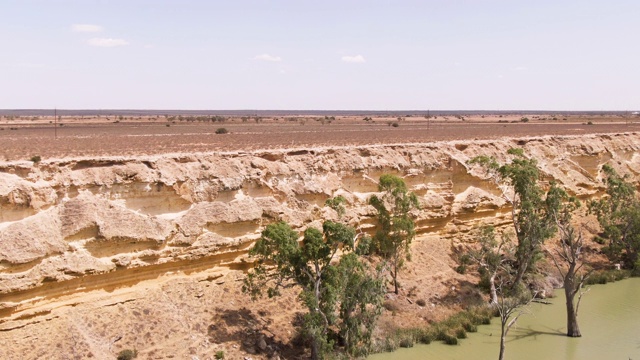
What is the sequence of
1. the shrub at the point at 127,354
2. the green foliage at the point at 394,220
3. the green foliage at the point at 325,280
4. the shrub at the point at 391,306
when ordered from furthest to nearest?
the green foliage at the point at 394,220 → the shrub at the point at 391,306 → the green foliage at the point at 325,280 → the shrub at the point at 127,354

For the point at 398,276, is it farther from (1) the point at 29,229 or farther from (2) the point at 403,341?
(1) the point at 29,229

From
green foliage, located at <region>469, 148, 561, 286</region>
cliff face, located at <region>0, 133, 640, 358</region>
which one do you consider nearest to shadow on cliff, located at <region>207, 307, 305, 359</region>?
cliff face, located at <region>0, 133, 640, 358</region>

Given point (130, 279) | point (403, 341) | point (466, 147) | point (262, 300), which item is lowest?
point (403, 341)

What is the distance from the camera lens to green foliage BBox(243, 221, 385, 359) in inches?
730

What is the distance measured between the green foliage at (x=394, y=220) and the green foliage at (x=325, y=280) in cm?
490

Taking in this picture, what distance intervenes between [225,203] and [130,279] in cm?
506

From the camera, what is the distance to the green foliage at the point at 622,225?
3031 centimetres

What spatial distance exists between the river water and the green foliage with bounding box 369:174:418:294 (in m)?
4.46

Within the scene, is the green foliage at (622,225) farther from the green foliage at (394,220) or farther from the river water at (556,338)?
Answer: the green foliage at (394,220)

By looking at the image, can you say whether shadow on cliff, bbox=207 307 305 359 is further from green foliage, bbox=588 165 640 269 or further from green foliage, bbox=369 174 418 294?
green foliage, bbox=588 165 640 269

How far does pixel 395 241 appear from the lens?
80.8 ft

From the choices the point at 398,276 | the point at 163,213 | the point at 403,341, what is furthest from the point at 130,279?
the point at 398,276

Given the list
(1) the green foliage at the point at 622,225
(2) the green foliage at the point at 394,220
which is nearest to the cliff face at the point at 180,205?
(2) the green foliage at the point at 394,220

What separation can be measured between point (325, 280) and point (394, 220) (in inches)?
245
